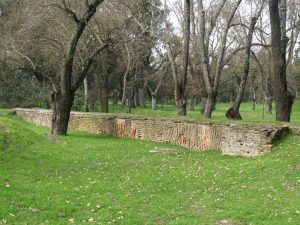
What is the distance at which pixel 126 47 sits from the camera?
30438 millimetres

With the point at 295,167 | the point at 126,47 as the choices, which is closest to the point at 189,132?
the point at 295,167

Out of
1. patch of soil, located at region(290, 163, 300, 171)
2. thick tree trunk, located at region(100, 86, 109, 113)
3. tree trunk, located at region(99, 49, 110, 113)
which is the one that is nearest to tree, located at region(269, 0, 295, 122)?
patch of soil, located at region(290, 163, 300, 171)

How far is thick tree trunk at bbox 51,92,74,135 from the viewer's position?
2109 centimetres

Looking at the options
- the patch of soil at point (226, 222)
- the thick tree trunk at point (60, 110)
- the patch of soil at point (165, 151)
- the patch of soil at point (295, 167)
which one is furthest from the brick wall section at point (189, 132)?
the patch of soil at point (226, 222)

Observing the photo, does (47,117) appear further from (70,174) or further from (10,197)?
(10,197)

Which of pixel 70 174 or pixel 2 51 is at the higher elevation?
pixel 2 51

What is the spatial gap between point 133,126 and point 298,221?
13.6 m

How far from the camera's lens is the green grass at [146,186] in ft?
26.2

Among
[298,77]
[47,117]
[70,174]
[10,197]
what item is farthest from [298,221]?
[298,77]

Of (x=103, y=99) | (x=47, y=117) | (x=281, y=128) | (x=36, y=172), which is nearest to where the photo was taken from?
(x=36, y=172)

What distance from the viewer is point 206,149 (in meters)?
16.5

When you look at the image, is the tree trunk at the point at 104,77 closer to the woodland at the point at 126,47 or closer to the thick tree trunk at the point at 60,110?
the woodland at the point at 126,47

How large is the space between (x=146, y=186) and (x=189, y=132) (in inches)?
287

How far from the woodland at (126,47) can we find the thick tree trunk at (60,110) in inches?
1.8
